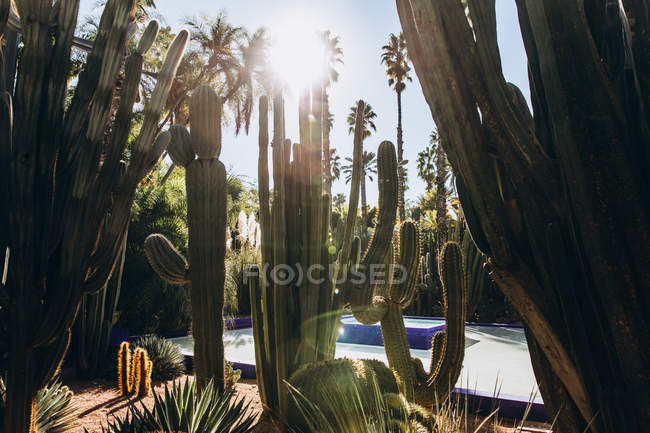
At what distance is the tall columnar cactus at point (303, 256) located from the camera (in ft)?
12.6

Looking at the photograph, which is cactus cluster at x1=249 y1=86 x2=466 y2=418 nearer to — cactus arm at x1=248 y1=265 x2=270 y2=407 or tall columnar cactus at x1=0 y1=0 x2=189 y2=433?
cactus arm at x1=248 y1=265 x2=270 y2=407

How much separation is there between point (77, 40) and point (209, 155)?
1934 millimetres

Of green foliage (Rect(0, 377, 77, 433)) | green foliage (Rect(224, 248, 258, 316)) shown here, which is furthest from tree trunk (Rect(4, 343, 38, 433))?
green foliage (Rect(224, 248, 258, 316))

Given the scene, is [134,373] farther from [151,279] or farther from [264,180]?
[151,279]

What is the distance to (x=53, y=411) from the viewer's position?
12.4 feet

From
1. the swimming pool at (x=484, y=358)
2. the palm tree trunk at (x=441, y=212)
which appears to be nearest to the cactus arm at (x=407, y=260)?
the swimming pool at (x=484, y=358)

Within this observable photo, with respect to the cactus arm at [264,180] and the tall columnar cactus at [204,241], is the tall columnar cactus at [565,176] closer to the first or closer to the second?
the cactus arm at [264,180]

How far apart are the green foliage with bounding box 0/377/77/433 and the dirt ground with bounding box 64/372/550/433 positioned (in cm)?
20

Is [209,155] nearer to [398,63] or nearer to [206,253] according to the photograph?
[206,253]

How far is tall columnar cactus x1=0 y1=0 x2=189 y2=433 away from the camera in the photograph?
2994mm

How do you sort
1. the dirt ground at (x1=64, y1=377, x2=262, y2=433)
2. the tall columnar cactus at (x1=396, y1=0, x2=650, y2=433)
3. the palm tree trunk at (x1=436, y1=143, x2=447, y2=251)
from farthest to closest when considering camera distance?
1. the palm tree trunk at (x1=436, y1=143, x2=447, y2=251)
2. the dirt ground at (x1=64, y1=377, x2=262, y2=433)
3. the tall columnar cactus at (x1=396, y1=0, x2=650, y2=433)

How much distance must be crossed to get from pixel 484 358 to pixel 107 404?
620 cm

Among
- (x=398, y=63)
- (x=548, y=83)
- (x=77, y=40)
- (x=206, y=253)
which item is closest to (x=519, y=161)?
(x=548, y=83)

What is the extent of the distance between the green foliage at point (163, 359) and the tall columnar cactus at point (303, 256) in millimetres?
3382
